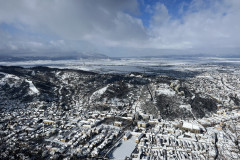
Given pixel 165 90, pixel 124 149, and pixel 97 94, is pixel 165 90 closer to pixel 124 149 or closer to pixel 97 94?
pixel 97 94

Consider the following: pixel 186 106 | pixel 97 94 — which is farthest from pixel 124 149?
pixel 97 94

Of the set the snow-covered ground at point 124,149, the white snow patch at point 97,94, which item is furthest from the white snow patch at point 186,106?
the white snow patch at point 97,94

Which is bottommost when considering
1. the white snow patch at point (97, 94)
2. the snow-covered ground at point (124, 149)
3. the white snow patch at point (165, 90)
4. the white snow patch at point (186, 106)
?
the snow-covered ground at point (124, 149)

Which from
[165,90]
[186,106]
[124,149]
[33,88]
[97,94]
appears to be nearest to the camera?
[124,149]

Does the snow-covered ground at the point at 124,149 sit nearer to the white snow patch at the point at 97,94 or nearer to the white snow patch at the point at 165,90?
the white snow patch at the point at 97,94

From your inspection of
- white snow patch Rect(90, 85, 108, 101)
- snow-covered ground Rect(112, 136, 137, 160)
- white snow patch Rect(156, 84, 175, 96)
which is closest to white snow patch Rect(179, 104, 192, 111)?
white snow patch Rect(156, 84, 175, 96)

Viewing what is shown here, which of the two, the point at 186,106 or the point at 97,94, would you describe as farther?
the point at 97,94

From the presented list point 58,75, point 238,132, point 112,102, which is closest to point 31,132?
point 112,102

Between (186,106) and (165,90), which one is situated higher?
(165,90)

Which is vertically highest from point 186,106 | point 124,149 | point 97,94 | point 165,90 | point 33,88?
point 33,88

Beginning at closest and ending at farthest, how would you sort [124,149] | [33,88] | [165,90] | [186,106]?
[124,149]
[186,106]
[165,90]
[33,88]

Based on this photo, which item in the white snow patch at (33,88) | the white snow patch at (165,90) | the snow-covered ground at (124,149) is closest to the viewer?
the snow-covered ground at (124,149)
